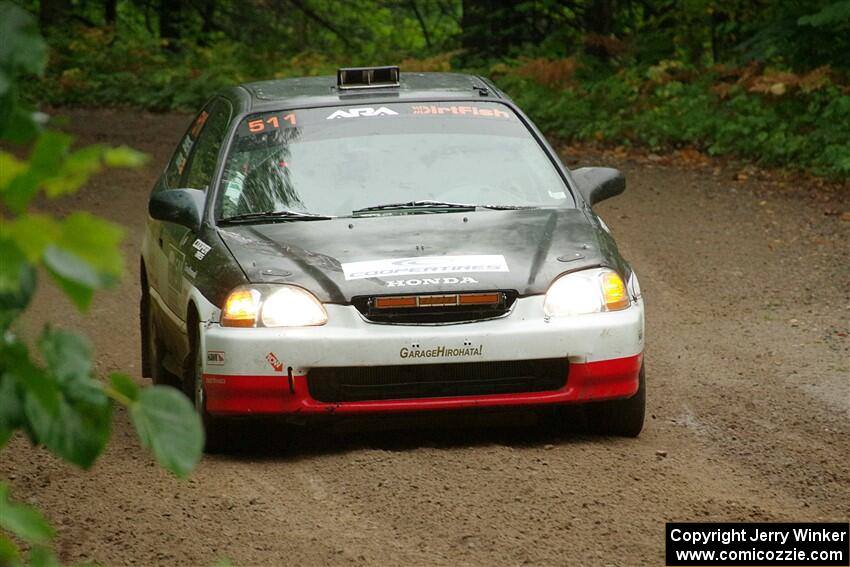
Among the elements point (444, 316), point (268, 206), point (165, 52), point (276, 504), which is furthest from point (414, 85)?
point (165, 52)

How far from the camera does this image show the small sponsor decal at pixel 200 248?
6.45 meters

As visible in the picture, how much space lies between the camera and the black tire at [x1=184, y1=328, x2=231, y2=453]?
6098 mm

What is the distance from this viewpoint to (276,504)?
17.4ft

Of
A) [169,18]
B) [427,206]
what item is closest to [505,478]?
[427,206]

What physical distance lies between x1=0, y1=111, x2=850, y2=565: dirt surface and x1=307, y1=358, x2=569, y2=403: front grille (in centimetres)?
25

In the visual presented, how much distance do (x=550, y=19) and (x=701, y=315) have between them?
16236mm

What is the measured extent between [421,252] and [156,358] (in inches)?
84.9

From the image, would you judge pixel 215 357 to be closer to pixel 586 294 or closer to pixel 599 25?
pixel 586 294

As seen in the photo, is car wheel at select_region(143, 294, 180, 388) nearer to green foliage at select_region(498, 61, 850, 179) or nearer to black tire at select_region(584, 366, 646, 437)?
black tire at select_region(584, 366, 646, 437)

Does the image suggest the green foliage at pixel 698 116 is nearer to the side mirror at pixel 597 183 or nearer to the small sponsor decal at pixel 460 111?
the side mirror at pixel 597 183

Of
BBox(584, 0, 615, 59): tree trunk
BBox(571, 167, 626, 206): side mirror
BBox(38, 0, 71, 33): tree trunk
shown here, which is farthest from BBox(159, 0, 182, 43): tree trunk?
BBox(571, 167, 626, 206): side mirror

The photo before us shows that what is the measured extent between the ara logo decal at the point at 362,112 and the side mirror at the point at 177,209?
97 centimetres

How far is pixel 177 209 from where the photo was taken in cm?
673

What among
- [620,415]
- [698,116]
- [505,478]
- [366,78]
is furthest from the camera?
[698,116]
